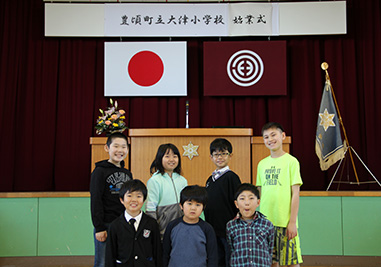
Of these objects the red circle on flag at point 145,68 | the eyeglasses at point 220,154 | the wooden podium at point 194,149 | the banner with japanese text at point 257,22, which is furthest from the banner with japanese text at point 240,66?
the eyeglasses at point 220,154

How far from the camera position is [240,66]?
5016 millimetres

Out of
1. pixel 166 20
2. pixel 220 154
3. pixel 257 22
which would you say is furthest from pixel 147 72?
pixel 220 154

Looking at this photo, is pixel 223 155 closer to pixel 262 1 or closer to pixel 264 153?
pixel 264 153

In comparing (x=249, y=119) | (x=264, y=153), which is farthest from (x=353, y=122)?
(x=264, y=153)

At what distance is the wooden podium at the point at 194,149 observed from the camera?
12.2 ft

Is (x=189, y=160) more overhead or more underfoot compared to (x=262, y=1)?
more underfoot

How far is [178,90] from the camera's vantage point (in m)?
5.00

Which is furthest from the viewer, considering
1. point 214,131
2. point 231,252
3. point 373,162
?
point 373,162

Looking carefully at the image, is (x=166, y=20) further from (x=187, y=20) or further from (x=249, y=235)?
(x=249, y=235)

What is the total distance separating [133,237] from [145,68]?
3.19m

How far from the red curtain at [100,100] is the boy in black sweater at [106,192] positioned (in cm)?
270

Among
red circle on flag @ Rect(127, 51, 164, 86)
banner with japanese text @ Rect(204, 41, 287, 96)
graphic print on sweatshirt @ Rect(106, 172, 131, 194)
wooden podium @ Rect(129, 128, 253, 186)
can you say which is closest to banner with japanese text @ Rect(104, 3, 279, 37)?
banner with japanese text @ Rect(204, 41, 287, 96)

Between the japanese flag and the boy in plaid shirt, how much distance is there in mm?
2905

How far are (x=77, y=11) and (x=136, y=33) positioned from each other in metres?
0.77
